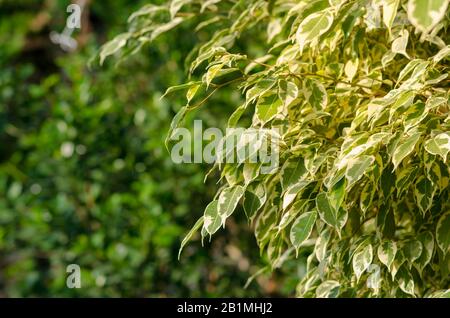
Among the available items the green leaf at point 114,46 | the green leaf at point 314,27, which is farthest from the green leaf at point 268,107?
the green leaf at point 114,46

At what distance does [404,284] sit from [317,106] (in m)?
0.39

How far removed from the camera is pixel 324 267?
61.7 inches

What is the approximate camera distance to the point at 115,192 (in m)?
3.00

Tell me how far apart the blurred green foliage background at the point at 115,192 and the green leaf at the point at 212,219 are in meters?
1.30

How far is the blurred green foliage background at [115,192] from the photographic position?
2.84 metres

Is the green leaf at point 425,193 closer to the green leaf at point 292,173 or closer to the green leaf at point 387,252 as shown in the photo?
the green leaf at point 387,252

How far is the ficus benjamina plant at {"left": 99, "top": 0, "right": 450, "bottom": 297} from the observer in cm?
130

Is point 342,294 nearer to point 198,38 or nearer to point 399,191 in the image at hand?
point 399,191

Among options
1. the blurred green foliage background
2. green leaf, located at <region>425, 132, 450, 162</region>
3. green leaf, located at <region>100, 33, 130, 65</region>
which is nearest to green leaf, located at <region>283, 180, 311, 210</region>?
green leaf, located at <region>425, 132, 450, 162</region>

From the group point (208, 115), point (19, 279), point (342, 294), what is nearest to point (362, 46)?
point (342, 294)

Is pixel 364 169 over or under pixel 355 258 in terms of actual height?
over

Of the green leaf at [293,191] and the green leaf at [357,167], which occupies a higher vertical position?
the green leaf at [357,167]

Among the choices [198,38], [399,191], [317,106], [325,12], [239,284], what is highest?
[198,38]

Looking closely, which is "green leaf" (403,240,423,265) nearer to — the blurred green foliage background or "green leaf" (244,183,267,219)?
"green leaf" (244,183,267,219)
